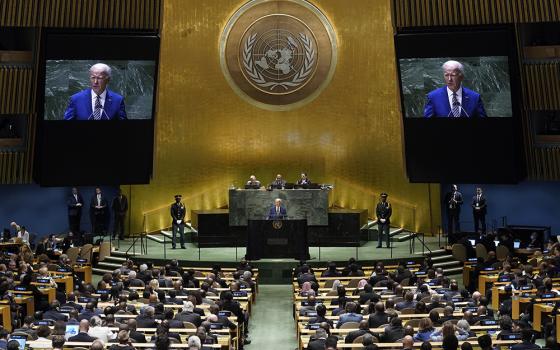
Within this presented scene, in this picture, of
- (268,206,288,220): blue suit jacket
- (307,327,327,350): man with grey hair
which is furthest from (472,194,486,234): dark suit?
(307,327,327,350): man with grey hair

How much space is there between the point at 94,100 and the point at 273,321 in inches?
344

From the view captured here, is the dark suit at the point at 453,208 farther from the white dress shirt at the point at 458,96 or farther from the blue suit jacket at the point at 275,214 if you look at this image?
the blue suit jacket at the point at 275,214

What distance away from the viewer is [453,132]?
26.3 metres

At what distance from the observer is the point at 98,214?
29938mm

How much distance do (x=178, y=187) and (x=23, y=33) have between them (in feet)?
22.0

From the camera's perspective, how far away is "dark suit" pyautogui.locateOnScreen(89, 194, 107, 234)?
1176 inches

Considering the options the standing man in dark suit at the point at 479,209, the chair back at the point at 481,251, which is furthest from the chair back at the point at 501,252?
the standing man in dark suit at the point at 479,209

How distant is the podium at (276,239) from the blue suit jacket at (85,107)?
191 inches

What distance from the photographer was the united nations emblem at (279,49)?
3142 cm

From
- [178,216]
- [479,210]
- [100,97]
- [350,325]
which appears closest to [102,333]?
[350,325]

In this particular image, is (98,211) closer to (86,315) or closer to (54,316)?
(54,316)

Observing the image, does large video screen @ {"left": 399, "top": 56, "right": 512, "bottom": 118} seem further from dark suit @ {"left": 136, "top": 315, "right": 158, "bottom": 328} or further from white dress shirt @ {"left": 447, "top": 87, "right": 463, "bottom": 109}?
dark suit @ {"left": 136, "top": 315, "right": 158, "bottom": 328}

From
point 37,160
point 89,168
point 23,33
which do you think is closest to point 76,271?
point 89,168

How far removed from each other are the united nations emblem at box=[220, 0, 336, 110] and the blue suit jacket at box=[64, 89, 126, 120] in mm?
5767
